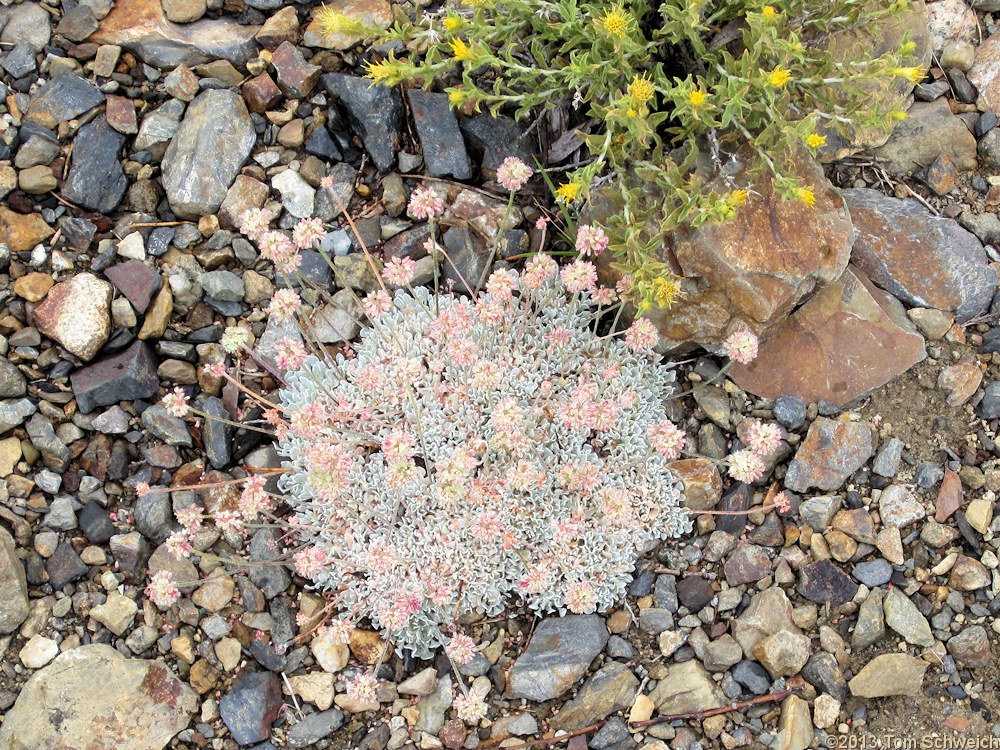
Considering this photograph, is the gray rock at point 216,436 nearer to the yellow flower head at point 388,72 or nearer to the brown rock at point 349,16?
the yellow flower head at point 388,72

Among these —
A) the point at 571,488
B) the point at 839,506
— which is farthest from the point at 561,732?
the point at 839,506

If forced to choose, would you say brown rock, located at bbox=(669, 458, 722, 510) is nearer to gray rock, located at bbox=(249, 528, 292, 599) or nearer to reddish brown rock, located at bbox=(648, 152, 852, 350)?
reddish brown rock, located at bbox=(648, 152, 852, 350)

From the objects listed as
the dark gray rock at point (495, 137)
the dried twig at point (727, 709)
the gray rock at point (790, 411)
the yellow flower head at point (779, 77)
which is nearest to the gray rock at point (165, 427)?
the dark gray rock at point (495, 137)

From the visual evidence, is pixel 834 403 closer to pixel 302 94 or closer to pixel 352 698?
pixel 352 698

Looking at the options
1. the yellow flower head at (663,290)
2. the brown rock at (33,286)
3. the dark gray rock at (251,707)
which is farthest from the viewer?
the brown rock at (33,286)

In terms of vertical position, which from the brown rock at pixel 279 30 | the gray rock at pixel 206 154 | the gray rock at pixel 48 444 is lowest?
the gray rock at pixel 48 444

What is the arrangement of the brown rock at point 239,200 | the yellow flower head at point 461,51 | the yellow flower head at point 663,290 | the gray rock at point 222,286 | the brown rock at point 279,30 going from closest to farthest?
the yellow flower head at point 461,51
the yellow flower head at point 663,290
the gray rock at point 222,286
the brown rock at point 239,200
the brown rock at point 279,30

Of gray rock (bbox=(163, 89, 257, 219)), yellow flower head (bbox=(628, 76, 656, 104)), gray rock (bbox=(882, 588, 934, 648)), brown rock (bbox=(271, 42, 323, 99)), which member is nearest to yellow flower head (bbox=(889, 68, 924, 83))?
yellow flower head (bbox=(628, 76, 656, 104))
